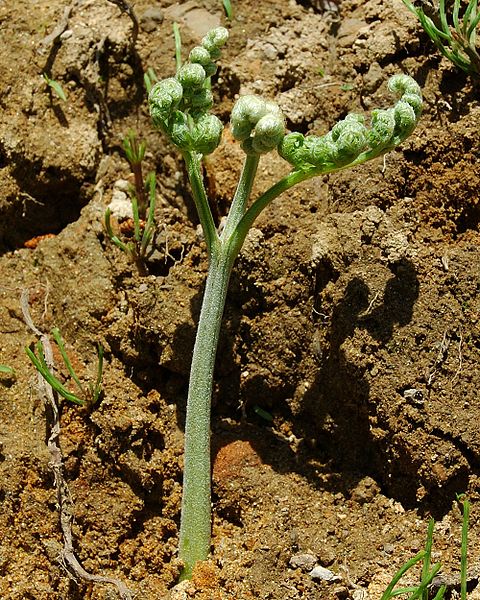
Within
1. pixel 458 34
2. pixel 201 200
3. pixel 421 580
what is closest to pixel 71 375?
pixel 201 200

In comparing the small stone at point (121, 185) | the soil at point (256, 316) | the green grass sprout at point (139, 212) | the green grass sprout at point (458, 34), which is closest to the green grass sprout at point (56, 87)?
the soil at point (256, 316)

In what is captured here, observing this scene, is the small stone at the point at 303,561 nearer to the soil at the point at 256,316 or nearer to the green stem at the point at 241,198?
the soil at the point at 256,316

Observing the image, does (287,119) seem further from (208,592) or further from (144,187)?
(208,592)

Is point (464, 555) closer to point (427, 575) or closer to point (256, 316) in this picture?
point (427, 575)

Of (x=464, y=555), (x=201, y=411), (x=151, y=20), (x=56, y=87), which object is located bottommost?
(x=464, y=555)

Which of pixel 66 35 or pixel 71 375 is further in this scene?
pixel 66 35

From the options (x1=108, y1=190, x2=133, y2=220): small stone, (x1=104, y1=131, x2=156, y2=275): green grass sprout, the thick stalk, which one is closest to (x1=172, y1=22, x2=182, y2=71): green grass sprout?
(x1=104, y1=131, x2=156, y2=275): green grass sprout
